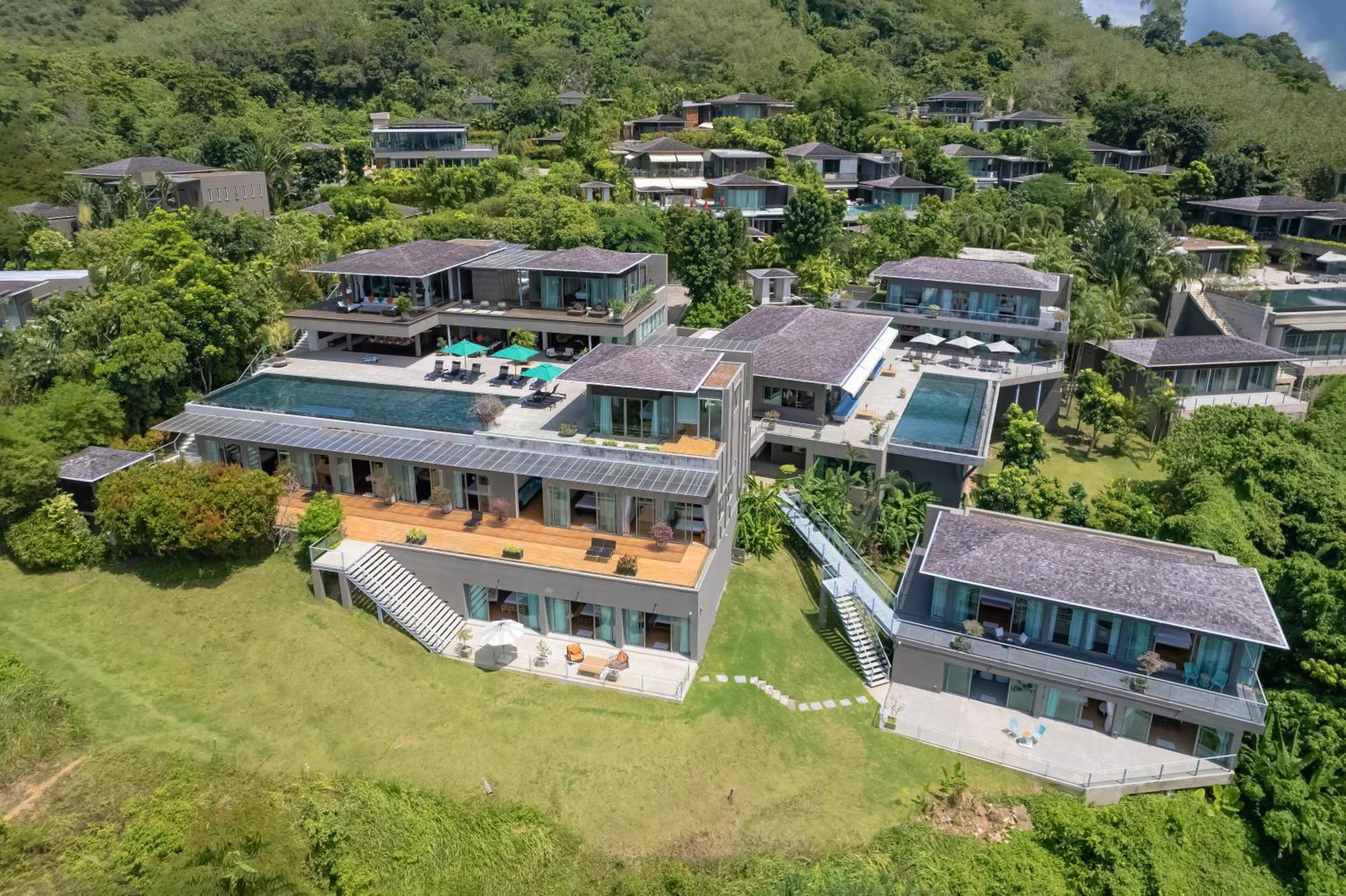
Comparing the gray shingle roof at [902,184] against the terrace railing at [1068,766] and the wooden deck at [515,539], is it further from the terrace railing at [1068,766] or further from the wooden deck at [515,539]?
the terrace railing at [1068,766]

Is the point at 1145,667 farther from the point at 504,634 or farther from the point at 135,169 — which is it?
the point at 135,169

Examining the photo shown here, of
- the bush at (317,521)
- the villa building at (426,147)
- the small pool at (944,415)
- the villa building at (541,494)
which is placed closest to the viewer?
the villa building at (541,494)

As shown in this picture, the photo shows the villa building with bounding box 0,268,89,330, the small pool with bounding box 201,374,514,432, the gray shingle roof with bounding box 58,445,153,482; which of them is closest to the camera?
the gray shingle roof with bounding box 58,445,153,482

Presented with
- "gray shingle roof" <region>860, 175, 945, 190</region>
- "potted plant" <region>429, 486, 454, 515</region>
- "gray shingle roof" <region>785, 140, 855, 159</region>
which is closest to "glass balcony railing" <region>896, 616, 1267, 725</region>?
"potted plant" <region>429, 486, 454, 515</region>

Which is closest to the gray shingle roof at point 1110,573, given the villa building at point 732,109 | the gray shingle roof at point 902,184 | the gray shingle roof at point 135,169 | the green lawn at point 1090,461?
the green lawn at point 1090,461

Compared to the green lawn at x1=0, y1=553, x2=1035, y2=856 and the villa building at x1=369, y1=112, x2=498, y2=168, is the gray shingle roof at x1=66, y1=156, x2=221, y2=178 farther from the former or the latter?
the green lawn at x1=0, y1=553, x2=1035, y2=856

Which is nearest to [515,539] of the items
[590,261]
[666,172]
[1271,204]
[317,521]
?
[317,521]
